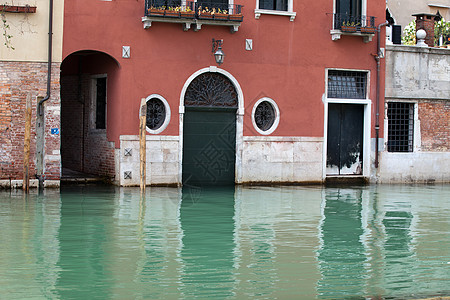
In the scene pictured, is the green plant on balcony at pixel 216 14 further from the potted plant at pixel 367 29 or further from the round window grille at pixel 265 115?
the potted plant at pixel 367 29

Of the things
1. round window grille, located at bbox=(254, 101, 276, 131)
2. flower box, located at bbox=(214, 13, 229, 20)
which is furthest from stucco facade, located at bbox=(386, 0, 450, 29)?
flower box, located at bbox=(214, 13, 229, 20)

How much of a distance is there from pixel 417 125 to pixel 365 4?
3.13 m

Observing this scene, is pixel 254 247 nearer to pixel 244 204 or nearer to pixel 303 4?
pixel 244 204

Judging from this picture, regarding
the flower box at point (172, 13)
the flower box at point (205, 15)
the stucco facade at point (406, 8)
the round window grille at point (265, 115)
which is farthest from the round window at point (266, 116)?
the stucco facade at point (406, 8)

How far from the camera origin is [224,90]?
16281mm

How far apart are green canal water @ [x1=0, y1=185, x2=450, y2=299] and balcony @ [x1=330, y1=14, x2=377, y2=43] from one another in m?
4.29

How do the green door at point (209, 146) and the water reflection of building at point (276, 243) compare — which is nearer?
the water reflection of building at point (276, 243)

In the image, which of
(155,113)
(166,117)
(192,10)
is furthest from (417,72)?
(155,113)

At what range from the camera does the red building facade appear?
1538cm

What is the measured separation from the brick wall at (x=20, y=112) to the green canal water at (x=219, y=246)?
0.74 meters

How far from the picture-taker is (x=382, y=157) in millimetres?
17922

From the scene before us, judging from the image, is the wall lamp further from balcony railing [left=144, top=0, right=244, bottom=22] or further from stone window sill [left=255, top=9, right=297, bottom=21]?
stone window sill [left=255, top=9, right=297, bottom=21]

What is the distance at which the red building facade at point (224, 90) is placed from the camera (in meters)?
15.4

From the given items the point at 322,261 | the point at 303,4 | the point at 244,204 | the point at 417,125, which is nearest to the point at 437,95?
the point at 417,125
